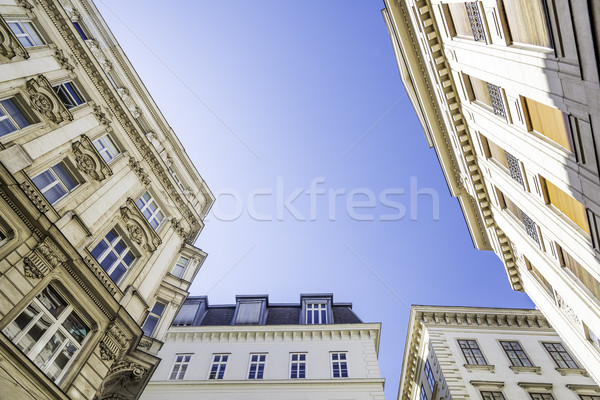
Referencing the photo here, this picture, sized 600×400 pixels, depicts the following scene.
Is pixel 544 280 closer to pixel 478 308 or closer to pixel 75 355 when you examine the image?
pixel 478 308

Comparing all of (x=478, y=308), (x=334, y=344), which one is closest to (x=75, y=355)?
(x=334, y=344)

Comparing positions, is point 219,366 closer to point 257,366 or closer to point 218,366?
point 218,366

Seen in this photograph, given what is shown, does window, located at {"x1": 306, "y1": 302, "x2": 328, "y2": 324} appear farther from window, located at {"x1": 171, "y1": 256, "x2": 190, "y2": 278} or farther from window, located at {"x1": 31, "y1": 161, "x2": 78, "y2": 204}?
window, located at {"x1": 31, "y1": 161, "x2": 78, "y2": 204}

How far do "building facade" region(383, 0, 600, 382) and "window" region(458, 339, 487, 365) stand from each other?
5315mm

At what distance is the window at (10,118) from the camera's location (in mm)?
13774

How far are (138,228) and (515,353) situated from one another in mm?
26654

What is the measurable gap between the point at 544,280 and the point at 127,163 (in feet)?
82.2

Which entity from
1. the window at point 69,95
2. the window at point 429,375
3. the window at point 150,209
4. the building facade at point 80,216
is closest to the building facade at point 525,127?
the window at point 429,375

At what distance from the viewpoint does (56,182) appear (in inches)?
611

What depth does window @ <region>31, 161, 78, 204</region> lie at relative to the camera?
1464 cm

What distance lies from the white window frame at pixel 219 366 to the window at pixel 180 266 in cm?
866

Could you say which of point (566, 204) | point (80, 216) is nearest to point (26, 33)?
point (80, 216)

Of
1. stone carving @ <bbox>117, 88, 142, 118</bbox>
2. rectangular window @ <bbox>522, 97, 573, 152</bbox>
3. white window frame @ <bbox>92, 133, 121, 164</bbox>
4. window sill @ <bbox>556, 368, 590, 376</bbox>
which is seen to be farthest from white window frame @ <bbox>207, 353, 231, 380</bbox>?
rectangular window @ <bbox>522, 97, 573, 152</bbox>

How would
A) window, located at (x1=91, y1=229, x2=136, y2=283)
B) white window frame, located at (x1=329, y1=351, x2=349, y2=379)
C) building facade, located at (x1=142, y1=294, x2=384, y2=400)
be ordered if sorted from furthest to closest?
white window frame, located at (x1=329, y1=351, x2=349, y2=379) < building facade, located at (x1=142, y1=294, x2=384, y2=400) < window, located at (x1=91, y1=229, x2=136, y2=283)
